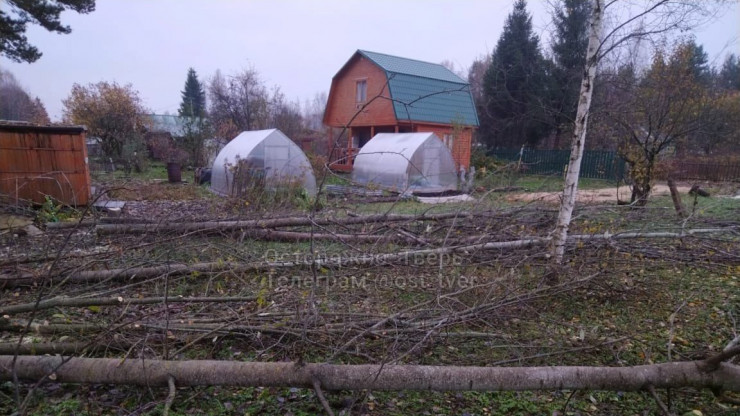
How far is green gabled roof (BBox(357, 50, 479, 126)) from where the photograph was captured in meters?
18.3

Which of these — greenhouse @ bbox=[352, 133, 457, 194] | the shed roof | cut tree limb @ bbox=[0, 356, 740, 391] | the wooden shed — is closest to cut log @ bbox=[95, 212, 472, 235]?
cut tree limb @ bbox=[0, 356, 740, 391]

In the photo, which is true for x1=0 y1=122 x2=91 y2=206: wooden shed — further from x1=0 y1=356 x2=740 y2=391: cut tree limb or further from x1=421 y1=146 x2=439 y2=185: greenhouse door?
x1=421 y1=146 x2=439 y2=185: greenhouse door

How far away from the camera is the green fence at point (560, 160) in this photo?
18469mm

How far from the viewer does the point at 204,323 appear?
2990 millimetres

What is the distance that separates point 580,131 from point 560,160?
740 inches

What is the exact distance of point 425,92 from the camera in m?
19.0

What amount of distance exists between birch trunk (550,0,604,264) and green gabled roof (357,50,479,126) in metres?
14.3

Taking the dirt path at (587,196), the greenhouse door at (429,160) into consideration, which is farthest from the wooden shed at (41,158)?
the greenhouse door at (429,160)

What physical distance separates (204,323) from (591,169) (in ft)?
68.0

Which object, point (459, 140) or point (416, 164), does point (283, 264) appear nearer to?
point (416, 164)

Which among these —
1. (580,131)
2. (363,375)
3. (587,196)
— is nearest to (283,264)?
(363,375)

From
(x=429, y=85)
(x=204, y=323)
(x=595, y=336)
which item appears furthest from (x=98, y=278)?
(x=429, y=85)

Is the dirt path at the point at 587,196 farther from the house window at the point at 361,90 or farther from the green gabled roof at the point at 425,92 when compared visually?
the house window at the point at 361,90

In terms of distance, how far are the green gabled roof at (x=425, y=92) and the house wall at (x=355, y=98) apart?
0.58 m
